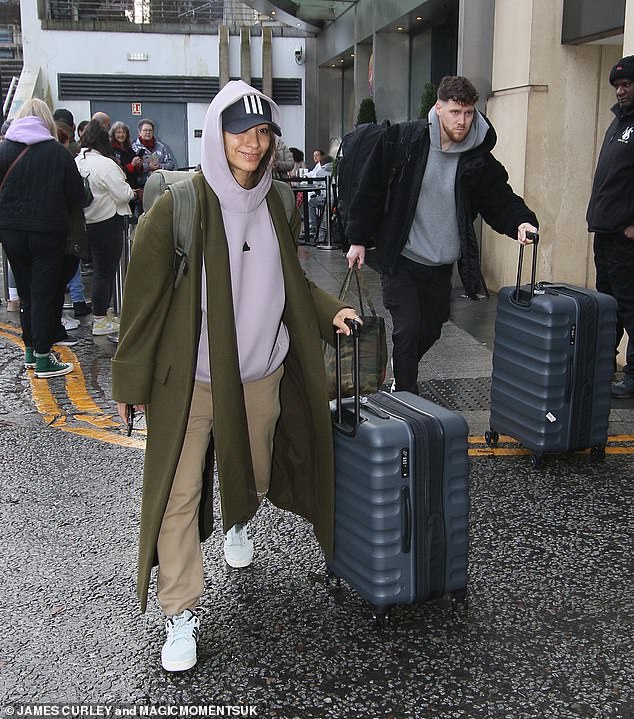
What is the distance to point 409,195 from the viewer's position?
16.6 ft

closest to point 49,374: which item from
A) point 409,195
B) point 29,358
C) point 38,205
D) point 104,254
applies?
point 29,358

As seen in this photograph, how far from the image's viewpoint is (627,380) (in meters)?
6.52

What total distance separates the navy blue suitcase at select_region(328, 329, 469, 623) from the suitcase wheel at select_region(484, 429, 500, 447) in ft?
6.55

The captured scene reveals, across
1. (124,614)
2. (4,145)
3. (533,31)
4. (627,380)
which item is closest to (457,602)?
(124,614)

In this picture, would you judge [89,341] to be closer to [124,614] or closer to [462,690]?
[124,614]

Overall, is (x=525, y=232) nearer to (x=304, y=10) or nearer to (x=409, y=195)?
(x=409, y=195)

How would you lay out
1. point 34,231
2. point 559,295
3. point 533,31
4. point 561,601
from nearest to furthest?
point 561,601
point 559,295
point 34,231
point 533,31

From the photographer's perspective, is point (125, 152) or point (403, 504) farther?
point (125, 152)

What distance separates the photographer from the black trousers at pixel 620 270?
6.29 metres

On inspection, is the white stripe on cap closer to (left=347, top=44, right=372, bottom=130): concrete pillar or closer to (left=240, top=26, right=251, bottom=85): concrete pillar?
(left=347, top=44, right=372, bottom=130): concrete pillar

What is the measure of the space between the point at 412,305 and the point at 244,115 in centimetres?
240

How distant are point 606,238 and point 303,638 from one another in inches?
157

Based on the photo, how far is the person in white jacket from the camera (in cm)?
832

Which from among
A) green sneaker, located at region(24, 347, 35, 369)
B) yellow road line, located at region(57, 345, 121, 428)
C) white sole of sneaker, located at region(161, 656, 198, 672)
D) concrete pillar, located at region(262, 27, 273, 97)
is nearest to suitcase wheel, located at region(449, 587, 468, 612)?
white sole of sneaker, located at region(161, 656, 198, 672)
